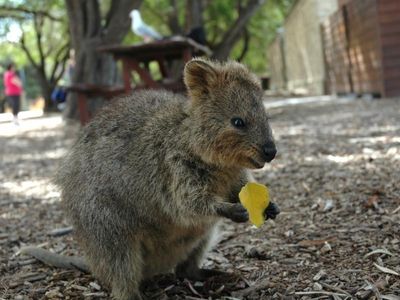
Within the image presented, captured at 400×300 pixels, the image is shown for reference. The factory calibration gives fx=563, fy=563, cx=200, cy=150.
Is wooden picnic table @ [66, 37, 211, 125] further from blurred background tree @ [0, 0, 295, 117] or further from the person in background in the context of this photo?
the person in background

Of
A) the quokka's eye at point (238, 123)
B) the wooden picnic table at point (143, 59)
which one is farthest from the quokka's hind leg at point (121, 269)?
the wooden picnic table at point (143, 59)

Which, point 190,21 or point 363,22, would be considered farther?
point 190,21

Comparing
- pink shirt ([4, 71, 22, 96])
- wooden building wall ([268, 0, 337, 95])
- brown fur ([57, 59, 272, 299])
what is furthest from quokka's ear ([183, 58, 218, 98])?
wooden building wall ([268, 0, 337, 95])

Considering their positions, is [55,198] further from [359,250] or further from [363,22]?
[363,22]

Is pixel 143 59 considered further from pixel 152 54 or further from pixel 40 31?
pixel 40 31

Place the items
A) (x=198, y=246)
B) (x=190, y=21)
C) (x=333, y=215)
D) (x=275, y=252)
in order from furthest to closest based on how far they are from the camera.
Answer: (x=190, y=21)
(x=333, y=215)
(x=275, y=252)
(x=198, y=246)

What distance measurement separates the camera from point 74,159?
10.8 ft

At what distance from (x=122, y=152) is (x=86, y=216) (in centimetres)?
40

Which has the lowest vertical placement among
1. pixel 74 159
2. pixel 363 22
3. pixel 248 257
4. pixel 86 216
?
pixel 248 257

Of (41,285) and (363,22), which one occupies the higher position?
(363,22)

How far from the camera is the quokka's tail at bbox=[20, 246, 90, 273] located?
3463mm

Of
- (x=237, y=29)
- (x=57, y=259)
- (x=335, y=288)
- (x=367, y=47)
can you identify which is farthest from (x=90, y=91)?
(x=367, y=47)

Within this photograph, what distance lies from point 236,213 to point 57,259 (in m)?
1.41

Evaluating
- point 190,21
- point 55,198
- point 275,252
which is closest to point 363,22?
point 190,21
